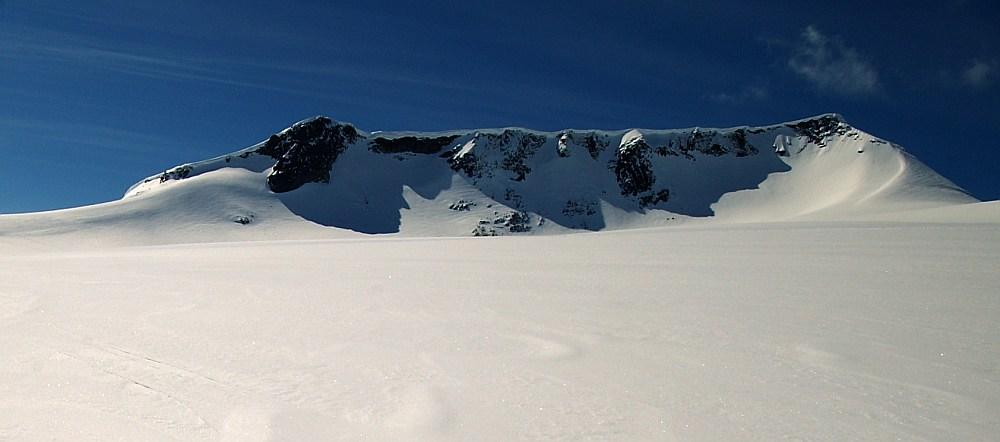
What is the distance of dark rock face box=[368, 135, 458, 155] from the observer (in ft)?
341

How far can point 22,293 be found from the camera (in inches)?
340

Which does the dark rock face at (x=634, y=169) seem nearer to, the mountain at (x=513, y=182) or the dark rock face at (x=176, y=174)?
the mountain at (x=513, y=182)

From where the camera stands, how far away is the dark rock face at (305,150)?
88375 mm

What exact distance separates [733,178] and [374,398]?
334ft

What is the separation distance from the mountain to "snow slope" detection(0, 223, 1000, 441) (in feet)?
210

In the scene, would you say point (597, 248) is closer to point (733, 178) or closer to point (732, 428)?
point (732, 428)

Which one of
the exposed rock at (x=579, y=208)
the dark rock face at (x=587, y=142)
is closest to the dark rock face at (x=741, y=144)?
the dark rock face at (x=587, y=142)

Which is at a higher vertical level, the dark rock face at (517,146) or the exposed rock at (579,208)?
the dark rock face at (517,146)

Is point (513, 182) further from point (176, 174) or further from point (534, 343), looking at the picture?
point (534, 343)

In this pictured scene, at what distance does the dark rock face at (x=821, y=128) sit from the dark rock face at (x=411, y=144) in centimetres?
6663

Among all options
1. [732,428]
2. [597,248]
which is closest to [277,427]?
[732,428]

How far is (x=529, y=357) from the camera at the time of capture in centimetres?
432

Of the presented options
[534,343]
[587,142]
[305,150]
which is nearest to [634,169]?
[587,142]

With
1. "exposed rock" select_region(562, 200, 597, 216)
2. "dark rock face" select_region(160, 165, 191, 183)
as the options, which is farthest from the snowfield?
"dark rock face" select_region(160, 165, 191, 183)
